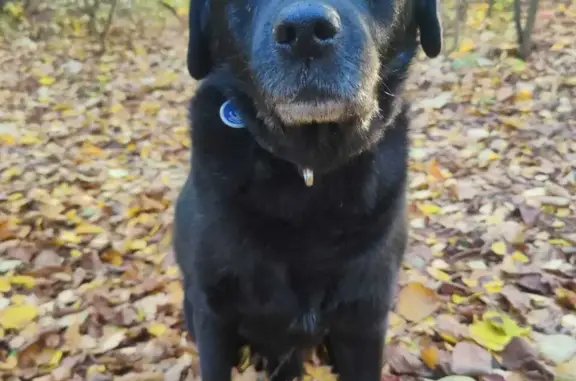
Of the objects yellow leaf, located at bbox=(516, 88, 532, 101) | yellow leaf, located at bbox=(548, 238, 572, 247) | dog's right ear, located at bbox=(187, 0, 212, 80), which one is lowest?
yellow leaf, located at bbox=(548, 238, 572, 247)

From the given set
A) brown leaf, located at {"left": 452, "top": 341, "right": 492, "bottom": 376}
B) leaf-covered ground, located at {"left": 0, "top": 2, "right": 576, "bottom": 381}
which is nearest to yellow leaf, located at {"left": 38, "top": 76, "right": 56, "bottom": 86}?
leaf-covered ground, located at {"left": 0, "top": 2, "right": 576, "bottom": 381}

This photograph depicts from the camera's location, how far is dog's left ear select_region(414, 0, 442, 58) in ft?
6.76

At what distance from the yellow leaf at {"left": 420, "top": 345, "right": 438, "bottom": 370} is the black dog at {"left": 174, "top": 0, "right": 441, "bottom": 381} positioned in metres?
0.44

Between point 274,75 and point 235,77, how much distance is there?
299 millimetres

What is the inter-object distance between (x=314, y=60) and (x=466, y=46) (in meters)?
4.64

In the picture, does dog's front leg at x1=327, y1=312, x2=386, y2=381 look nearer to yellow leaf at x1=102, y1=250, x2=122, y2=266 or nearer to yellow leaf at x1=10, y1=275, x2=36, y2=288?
yellow leaf at x1=102, y1=250, x2=122, y2=266

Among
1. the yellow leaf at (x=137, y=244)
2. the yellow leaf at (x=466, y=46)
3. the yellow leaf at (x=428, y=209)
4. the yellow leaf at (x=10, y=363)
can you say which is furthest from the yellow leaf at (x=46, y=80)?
the yellow leaf at (x=10, y=363)

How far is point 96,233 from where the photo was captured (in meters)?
3.45

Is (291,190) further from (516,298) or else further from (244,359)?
(516,298)

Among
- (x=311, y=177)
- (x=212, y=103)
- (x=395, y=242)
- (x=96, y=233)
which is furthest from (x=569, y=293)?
(x=96, y=233)

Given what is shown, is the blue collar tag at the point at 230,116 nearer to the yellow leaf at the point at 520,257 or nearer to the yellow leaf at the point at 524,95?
the yellow leaf at the point at 520,257

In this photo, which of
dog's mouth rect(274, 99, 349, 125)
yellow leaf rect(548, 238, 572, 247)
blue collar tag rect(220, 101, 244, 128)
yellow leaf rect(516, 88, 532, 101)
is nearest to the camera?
dog's mouth rect(274, 99, 349, 125)

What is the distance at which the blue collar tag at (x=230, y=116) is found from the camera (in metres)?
1.96

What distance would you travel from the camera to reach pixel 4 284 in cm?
296
